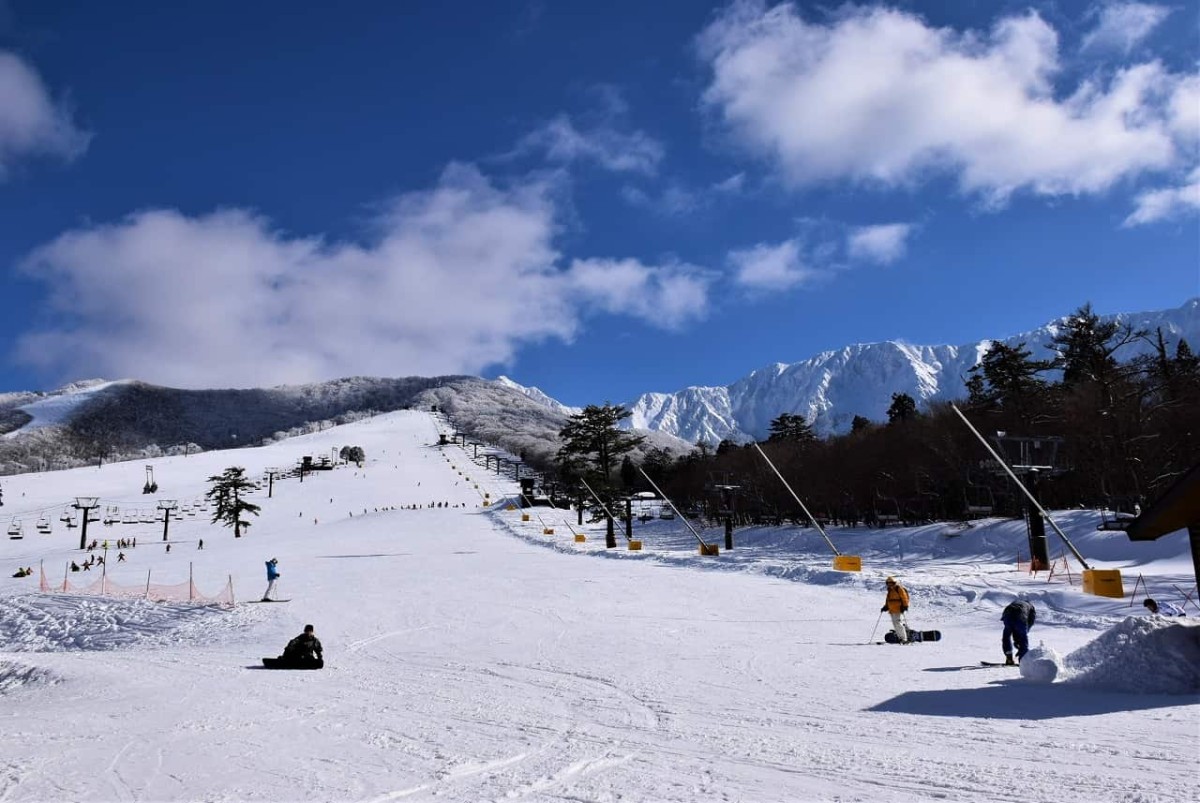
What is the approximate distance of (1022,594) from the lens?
19.7 meters

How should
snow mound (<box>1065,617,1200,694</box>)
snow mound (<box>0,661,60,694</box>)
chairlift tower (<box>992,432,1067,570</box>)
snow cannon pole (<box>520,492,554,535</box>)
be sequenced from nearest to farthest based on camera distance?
A: snow mound (<box>1065,617,1200,694</box>), snow mound (<box>0,661,60,694</box>), chairlift tower (<box>992,432,1067,570</box>), snow cannon pole (<box>520,492,554,535</box>)

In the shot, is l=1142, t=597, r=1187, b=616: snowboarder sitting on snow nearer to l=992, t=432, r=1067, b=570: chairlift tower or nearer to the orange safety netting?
l=992, t=432, r=1067, b=570: chairlift tower

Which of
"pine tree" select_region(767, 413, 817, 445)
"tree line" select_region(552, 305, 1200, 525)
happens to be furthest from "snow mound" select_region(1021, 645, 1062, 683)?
"pine tree" select_region(767, 413, 817, 445)

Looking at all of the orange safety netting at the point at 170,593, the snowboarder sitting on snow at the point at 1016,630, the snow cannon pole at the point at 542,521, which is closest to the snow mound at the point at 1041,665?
the snowboarder sitting on snow at the point at 1016,630

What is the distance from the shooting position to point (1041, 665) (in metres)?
11.4

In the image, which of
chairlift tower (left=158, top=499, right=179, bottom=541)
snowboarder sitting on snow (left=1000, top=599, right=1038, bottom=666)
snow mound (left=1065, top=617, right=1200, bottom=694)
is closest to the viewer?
snow mound (left=1065, top=617, right=1200, bottom=694)

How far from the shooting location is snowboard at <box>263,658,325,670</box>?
16.2m

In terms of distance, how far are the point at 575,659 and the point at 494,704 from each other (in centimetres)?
377

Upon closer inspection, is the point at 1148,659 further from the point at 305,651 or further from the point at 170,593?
the point at 170,593

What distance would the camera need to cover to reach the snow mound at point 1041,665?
11281mm

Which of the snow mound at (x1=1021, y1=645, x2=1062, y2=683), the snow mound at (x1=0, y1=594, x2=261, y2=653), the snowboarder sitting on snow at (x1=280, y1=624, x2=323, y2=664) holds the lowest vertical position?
the snow mound at (x1=0, y1=594, x2=261, y2=653)

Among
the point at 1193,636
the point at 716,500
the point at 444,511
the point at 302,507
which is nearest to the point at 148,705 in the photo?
the point at 1193,636

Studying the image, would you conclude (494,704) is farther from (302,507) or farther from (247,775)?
(302,507)

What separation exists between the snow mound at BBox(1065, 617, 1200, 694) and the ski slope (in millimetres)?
30
